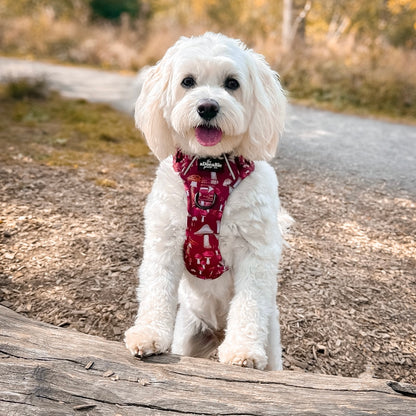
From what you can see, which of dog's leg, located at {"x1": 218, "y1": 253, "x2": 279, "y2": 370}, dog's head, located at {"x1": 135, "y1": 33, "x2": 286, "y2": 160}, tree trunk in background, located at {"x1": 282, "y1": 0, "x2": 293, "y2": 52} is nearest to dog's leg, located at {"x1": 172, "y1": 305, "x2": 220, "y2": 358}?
dog's leg, located at {"x1": 218, "y1": 253, "x2": 279, "y2": 370}

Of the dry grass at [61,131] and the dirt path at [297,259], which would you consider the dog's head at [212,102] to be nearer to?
the dirt path at [297,259]

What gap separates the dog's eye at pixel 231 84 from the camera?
85.7 inches

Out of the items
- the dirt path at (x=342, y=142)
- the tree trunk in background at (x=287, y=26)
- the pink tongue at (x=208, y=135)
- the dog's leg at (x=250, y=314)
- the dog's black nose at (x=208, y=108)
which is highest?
the tree trunk in background at (x=287, y=26)

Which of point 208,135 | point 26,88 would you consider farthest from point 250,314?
point 26,88

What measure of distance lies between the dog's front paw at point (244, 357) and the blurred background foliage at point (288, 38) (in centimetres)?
815

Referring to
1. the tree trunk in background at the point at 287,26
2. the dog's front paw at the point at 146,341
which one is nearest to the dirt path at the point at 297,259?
the dog's front paw at the point at 146,341

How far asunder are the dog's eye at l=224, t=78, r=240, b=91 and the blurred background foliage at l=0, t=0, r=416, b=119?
757 cm

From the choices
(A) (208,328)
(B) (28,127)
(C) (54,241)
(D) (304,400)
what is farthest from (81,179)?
(D) (304,400)

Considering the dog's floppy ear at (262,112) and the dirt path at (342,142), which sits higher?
the dog's floppy ear at (262,112)

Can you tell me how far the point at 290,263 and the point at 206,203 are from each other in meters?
1.73

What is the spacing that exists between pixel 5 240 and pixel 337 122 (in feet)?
21.1

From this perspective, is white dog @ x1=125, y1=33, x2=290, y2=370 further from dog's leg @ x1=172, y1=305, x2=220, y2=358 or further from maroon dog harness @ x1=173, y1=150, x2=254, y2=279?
dog's leg @ x1=172, y1=305, x2=220, y2=358

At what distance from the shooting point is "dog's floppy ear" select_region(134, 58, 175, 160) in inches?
89.8

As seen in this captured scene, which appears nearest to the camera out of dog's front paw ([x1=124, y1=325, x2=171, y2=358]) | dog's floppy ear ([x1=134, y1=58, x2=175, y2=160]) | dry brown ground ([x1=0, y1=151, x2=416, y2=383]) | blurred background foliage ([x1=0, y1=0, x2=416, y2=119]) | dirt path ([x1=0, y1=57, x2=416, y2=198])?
dog's front paw ([x1=124, y1=325, x2=171, y2=358])
